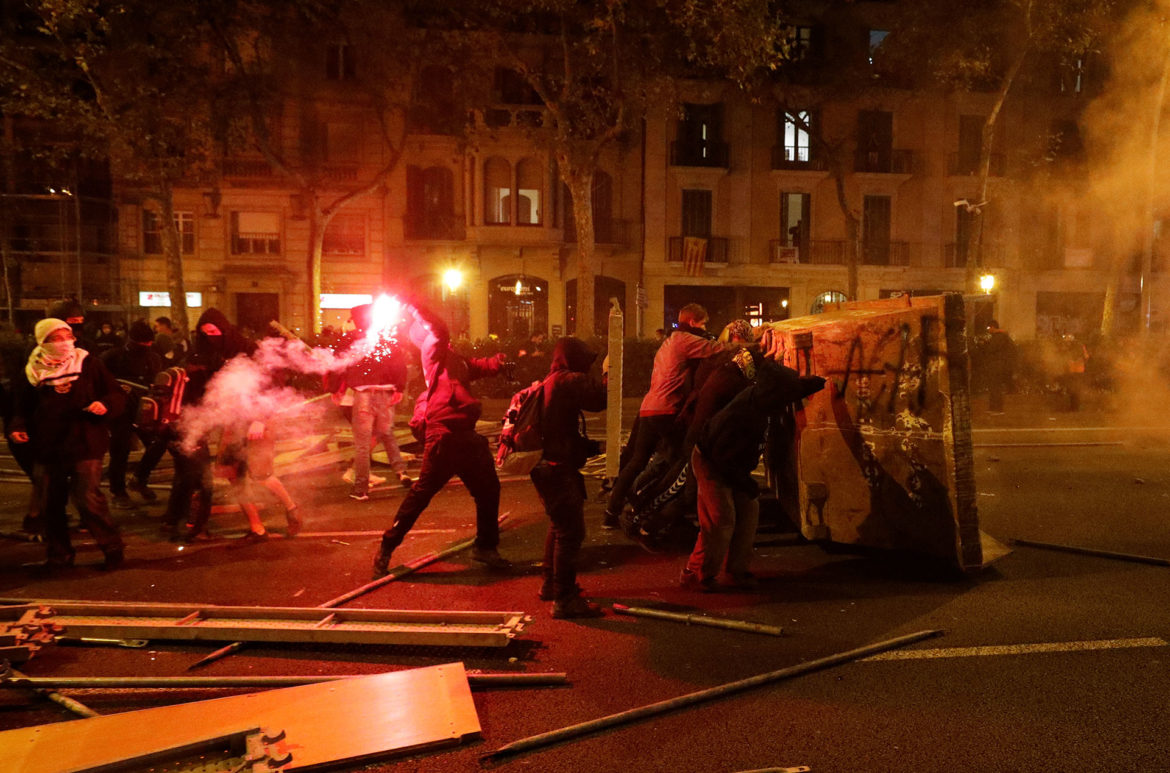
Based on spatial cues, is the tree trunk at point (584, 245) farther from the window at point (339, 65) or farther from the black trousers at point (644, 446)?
the black trousers at point (644, 446)

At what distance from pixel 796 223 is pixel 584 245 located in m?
12.4

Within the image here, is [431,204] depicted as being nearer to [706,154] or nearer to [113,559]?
[706,154]

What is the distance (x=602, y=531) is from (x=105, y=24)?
16.8 meters

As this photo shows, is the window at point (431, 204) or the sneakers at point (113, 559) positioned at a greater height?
the window at point (431, 204)

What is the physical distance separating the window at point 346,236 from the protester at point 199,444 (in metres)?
23.7

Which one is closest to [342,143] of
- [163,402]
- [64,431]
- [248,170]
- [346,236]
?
[346,236]

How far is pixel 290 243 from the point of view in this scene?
30172 mm

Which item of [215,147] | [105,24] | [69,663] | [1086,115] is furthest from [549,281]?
[69,663]

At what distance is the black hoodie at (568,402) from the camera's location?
17.1ft

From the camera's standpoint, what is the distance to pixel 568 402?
5234 millimetres

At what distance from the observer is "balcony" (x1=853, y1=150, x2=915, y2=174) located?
102 ft

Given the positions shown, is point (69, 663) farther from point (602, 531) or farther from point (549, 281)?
point (549, 281)

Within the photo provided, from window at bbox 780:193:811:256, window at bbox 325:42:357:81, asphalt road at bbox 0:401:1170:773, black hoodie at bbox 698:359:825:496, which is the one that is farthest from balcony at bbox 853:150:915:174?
black hoodie at bbox 698:359:825:496

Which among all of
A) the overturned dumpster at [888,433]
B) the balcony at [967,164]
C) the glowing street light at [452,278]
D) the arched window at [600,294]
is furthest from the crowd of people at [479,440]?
the balcony at [967,164]
